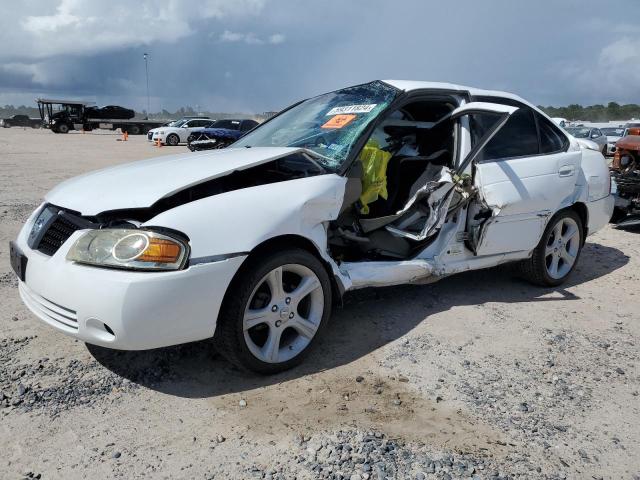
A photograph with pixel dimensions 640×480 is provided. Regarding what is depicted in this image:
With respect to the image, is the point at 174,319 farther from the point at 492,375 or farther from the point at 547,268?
the point at 547,268

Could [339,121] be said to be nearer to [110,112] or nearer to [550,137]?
[550,137]

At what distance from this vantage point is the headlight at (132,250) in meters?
2.67

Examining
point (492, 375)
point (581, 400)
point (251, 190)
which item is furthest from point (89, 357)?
point (581, 400)

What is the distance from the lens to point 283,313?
3154 mm

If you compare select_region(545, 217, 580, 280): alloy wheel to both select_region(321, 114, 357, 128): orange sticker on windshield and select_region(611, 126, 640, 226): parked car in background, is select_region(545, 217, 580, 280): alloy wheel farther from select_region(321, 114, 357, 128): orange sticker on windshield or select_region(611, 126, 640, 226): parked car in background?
select_region(611, 126, 640, 226): parked car in background

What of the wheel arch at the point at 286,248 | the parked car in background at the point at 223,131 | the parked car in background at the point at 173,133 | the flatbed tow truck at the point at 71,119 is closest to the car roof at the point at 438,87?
the wheel arch at the point at 286,248

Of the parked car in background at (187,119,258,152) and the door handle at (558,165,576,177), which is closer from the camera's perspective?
the door handle at (558,165,576,177)

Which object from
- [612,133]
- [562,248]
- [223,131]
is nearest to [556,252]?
[562,248]

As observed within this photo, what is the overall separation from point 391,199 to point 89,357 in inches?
101

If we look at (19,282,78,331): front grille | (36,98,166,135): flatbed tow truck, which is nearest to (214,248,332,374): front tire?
(19,282,78,331): front grille

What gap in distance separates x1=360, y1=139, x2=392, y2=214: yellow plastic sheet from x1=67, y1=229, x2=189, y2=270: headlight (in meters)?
1.66

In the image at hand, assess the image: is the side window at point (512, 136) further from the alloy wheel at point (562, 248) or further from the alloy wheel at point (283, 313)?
the alloy wheel at point (283, 313)

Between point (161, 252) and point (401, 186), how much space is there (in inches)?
95.0

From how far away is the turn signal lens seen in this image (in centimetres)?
267
